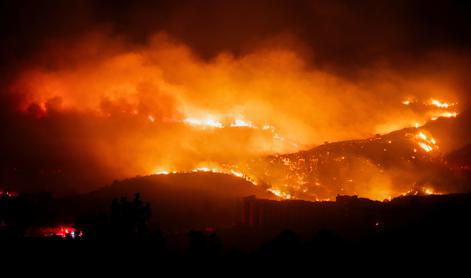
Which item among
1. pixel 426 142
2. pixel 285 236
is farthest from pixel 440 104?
pixel 285 236

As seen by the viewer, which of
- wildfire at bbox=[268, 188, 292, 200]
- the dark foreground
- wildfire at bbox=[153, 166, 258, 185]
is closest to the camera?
the dark foreground

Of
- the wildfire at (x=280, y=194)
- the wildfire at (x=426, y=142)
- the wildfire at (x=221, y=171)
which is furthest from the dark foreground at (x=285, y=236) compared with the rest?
the wildfire at (x=426, y=142)

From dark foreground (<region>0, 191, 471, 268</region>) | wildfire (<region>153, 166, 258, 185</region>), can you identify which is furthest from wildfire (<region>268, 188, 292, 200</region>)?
dark foreground (<region>0, 191, 471, 268</region>)

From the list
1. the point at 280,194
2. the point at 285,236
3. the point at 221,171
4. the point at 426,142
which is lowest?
the point at 285,236

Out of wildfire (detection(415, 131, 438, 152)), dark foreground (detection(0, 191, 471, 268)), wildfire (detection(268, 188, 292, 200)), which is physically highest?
wildfire (detection(415, 131, 438, 152))

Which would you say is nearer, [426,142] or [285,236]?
[285,236]

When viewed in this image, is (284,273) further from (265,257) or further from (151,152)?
(151,152)

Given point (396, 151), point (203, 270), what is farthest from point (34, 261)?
point (396, 151)

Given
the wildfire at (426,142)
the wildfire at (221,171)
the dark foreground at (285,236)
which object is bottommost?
the dark foreground at (285,236)

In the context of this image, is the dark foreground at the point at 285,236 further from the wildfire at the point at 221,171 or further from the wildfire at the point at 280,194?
the wildfire at the point at 221,171

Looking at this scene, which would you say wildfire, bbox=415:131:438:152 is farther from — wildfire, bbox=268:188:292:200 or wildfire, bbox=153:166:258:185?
wildfire, bbox=153:166:258:185

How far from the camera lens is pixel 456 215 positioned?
98.9 feet

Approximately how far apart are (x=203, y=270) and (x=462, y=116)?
48.2 meters

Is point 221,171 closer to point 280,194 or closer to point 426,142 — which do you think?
point 280,194
